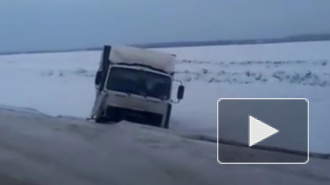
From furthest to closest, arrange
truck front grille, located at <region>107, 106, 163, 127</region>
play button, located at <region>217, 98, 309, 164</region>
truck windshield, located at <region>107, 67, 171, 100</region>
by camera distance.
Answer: truck windshield, located at <region>107, 67, 171, 100</region> < truck front grille, located at <region>107, 106, 163, 127</region> < play button, located at <region>217, 98, 309, 164</region>

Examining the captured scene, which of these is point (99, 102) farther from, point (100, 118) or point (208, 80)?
point (208, 80)

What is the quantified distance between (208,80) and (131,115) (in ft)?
41.7

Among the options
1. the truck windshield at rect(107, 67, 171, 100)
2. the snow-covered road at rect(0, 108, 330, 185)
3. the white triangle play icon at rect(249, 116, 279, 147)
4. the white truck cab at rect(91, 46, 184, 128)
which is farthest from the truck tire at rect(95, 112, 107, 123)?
the white triangle play icon at rect(249, 116, 279, 147)

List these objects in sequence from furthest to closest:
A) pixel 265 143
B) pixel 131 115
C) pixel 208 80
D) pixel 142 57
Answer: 1. pixel 208 80
2. pixel 142 57
3. pixel 131 115
4. pixel 265 143

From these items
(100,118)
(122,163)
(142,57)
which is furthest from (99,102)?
(122,163)

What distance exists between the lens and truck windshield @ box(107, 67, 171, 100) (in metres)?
10.1

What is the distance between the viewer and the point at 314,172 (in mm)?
5293

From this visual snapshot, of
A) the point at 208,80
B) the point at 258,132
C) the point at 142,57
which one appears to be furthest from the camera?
the point at 208,80

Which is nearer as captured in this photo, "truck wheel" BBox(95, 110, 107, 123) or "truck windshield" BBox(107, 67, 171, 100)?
"truck wheel" BBox(95, 110, 107, 123)

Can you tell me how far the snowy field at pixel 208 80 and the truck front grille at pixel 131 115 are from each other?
40.1 inches

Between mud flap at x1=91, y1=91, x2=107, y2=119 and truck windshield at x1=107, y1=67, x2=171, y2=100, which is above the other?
truck windshield at x1=107, y1=67, x2=171, y2=100

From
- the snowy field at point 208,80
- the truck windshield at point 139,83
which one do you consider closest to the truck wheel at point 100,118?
the truck windshield at point 139,83

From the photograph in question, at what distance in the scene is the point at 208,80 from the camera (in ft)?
73.7

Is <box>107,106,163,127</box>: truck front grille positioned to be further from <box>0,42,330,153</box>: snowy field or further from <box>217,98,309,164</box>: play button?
<box>217,98,309,164</box>: play button
